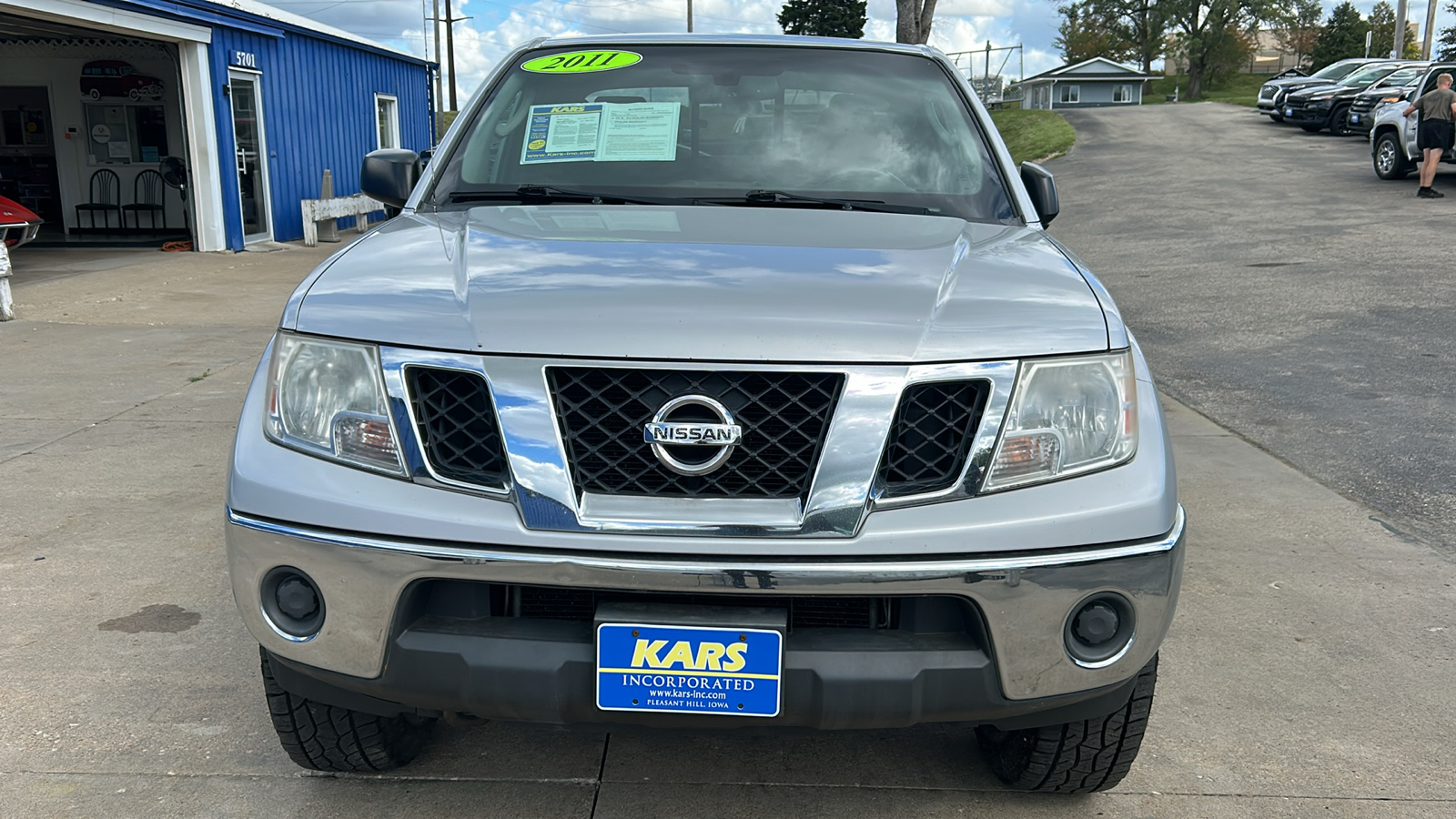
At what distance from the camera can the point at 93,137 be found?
18.0 meters

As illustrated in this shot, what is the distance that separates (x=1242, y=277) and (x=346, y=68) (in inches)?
573

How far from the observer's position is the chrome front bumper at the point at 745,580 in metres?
1.97

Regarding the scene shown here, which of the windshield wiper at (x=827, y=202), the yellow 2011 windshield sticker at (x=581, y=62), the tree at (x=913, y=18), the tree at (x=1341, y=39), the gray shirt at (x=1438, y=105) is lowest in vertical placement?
the windshield wiper at (x=827, y=202)

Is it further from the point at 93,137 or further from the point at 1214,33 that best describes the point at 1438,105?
the point at 1214,33

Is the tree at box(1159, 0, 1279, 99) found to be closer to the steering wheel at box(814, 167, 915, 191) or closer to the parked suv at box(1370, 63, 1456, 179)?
the parked suv at box(1370, 63, 1456, 179)

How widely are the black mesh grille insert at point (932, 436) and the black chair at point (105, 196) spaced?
61.8 ft

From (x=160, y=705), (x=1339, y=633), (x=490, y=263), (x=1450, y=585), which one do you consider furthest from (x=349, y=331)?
(x=1450, y=585)

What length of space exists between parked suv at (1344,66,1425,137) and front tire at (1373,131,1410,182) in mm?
6623

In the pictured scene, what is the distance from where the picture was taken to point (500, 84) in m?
3.60

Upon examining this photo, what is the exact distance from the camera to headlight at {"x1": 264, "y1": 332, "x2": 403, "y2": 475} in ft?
6.91

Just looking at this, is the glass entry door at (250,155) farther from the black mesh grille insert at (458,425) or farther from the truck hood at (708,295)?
the black mesh grille insert at (458,425)

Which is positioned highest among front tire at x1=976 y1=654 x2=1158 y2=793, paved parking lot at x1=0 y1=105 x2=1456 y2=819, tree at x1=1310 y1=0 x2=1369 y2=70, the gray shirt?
tree at x1=1310 y1=0 x2=1369 y2=70

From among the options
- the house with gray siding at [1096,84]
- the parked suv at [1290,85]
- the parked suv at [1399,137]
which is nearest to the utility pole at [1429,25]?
the parked suv at [1290,85]

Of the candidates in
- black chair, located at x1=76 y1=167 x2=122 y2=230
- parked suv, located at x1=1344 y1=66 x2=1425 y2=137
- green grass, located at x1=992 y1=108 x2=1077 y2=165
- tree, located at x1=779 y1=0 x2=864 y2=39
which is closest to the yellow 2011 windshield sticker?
black chair, located at x1=76 y1=167 x2=122 y2=230
